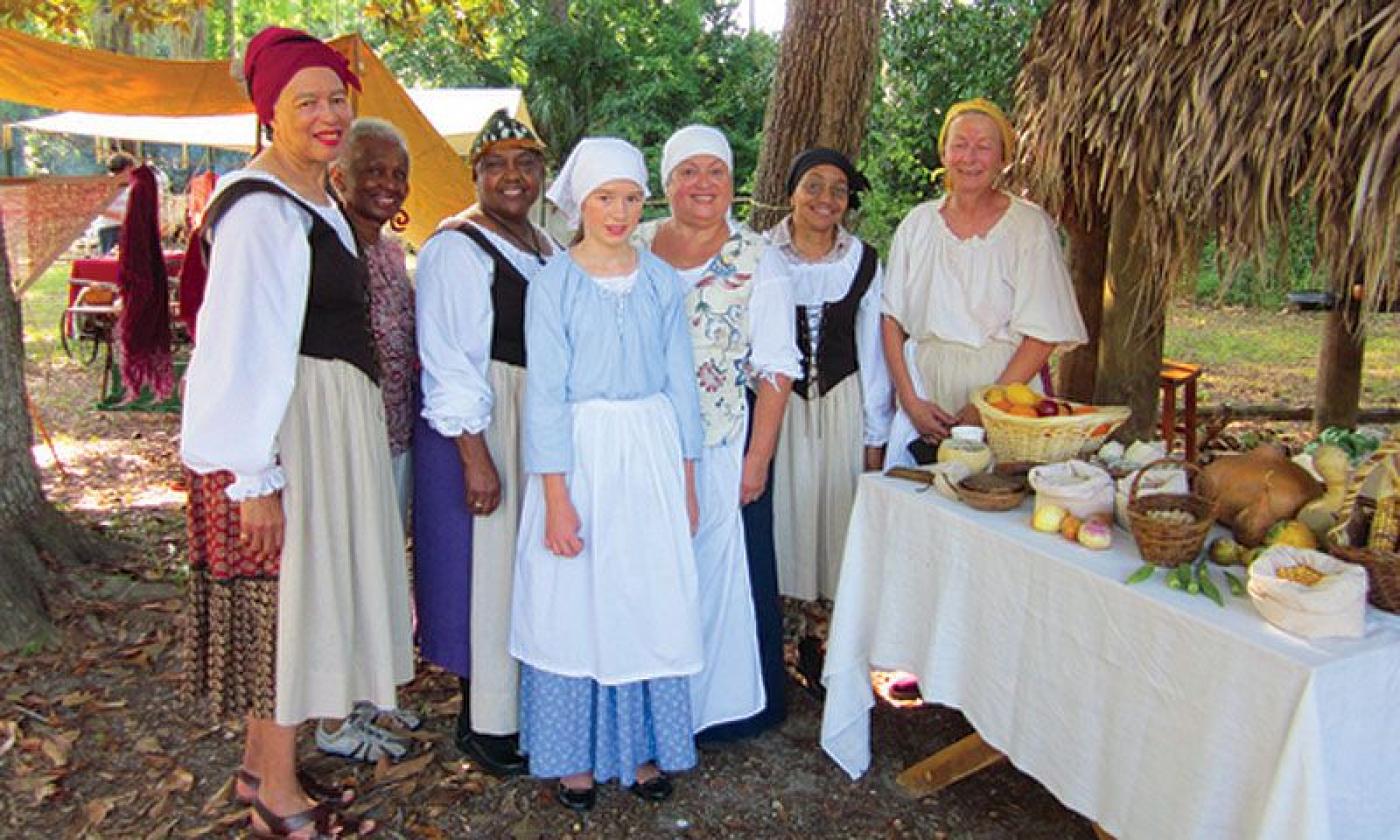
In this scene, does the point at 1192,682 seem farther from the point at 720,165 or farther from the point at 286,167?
the point at 286,167

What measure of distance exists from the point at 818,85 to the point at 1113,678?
3161 millimetres

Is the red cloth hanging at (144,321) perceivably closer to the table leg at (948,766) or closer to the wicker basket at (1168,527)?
the table leg at (948,766)

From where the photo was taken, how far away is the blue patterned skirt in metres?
2.84

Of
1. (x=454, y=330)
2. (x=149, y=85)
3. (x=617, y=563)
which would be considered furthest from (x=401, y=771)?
(x=149, y=85)

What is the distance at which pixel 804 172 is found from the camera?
10.6 feet

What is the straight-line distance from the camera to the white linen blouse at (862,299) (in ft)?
10.8

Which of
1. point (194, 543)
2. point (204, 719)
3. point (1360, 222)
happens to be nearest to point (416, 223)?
point (204, 719)

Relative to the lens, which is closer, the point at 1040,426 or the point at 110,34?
the point at 1040,426

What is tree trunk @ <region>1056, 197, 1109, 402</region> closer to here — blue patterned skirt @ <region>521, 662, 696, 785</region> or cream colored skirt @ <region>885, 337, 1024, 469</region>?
cream colored skirt @ <region>885, 337, 1024, 469</region>

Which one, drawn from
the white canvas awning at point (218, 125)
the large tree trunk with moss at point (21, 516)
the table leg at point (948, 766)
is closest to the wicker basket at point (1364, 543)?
the table leg at point (948, 766)

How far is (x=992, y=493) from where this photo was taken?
8.49ft

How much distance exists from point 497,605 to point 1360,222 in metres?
2.46

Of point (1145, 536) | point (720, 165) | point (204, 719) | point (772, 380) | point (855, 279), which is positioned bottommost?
point (204, 719)

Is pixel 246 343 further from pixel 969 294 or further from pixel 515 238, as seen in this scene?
pixel 969 294
